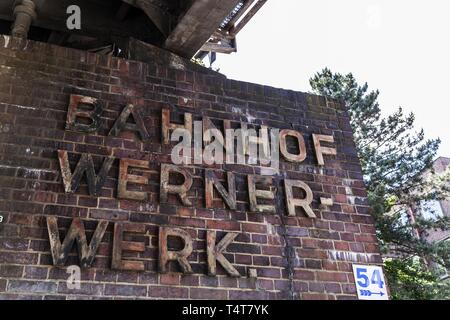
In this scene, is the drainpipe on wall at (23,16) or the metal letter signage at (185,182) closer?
the metal letter signage at (185,182)

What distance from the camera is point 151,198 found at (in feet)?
11.8

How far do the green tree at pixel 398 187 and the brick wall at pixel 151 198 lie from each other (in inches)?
450

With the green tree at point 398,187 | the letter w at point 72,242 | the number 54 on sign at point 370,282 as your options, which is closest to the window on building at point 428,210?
the green tree at point 398,187

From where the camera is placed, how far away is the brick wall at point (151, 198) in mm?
3174

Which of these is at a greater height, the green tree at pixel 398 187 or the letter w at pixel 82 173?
the green tree at pixel 398 187

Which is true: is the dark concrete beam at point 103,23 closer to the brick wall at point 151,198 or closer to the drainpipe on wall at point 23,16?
the drainpipe on wall at point 23,16

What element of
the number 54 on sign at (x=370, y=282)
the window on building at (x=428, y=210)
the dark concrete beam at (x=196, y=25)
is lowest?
the number 54 on sign at (x=370, y=282)

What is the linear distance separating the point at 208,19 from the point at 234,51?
3.73 feet

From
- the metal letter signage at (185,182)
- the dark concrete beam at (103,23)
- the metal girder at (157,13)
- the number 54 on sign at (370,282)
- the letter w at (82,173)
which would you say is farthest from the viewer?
the dark concrete beam at (103,23)

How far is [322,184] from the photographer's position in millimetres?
4246

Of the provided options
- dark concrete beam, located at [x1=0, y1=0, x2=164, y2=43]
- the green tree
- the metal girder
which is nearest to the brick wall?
the metal girder

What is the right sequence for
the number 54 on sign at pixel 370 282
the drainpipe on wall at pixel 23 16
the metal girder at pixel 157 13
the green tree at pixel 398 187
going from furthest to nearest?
the green tree at pixel 398 187
the metal girder at pixel 157 13
the drainpipe on wall at pixel 23 16
the number 54 on sign at pixel 370 282
